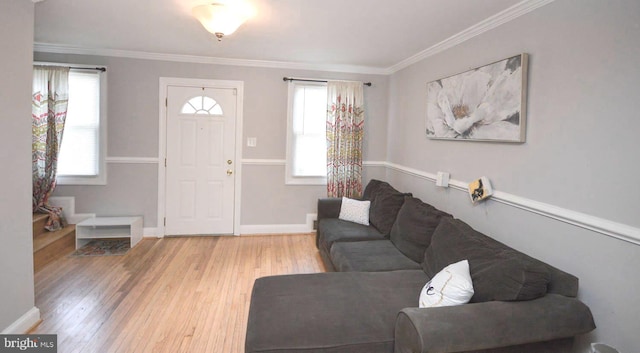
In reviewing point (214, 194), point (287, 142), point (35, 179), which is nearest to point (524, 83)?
point (287, 142)

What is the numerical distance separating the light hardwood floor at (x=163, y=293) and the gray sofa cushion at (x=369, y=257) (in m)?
0.72

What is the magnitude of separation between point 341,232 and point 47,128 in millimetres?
3650

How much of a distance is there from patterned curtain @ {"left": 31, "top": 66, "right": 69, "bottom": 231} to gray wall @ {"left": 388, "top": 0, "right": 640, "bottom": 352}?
4596 mm

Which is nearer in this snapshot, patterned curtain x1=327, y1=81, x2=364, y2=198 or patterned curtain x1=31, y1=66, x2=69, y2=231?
patterned curtain x1=31, y1=66, x2=69, y2=231

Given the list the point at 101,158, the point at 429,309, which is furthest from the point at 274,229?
the point at 429,309

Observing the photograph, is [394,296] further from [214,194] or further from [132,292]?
[214,194]

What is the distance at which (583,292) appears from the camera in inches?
77.1

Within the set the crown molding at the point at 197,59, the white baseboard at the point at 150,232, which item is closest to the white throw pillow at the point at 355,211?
the crown molding at the point at 197,59

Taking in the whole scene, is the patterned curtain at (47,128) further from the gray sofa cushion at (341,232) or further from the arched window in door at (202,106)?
the gray sofa cushion at (341,232)

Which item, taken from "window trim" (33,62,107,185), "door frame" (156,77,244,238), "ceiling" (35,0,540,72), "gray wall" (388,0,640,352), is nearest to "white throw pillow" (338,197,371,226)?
"gray wall" (388,0,640,352)

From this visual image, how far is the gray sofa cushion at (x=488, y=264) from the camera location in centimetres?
177

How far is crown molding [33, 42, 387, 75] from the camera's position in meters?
4.20

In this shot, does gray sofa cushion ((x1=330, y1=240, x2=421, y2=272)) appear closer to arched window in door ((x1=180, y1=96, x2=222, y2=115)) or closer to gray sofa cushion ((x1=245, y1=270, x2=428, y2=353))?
gray sofa cushion ((x1=245, y1=270, x2=428, y2=353))

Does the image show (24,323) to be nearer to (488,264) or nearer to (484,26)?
(488,264)
